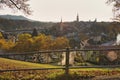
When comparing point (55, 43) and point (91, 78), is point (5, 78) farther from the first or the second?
point (55, 43)

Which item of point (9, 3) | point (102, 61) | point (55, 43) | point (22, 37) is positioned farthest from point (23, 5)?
point (55, 43)

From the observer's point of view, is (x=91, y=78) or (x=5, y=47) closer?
(x=91, y=78)

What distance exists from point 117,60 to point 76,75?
41.8ft

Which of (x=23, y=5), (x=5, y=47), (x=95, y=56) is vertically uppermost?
(x=23, y=5)

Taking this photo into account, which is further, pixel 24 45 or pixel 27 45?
pixel 24 45

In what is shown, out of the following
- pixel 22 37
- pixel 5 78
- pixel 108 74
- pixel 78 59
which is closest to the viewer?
pixel 5 78

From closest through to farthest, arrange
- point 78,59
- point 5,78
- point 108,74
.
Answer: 1. point 5,78
2. point 108,74
3. point 78,59

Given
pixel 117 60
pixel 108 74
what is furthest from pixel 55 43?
pixel 108 74

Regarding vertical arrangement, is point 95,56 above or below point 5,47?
above

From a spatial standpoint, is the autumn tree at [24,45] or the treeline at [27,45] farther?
the treeline at [27,45]

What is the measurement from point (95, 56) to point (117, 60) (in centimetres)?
433

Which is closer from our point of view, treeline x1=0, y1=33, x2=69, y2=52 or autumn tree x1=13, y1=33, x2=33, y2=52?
autumn tree x1=13, y1=33, x2=33, y2=52

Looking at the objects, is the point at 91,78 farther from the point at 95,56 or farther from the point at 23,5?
the point at 95,56

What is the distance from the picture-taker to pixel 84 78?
16.8 meters
